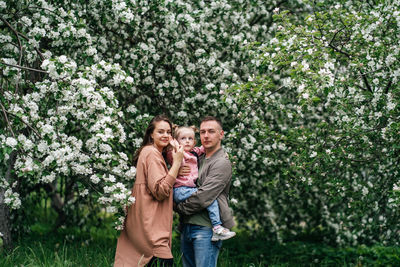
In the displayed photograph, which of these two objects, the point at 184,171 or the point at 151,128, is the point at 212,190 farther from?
the point at 151,128

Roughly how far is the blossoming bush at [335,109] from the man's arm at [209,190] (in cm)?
113

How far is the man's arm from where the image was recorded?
152 inches

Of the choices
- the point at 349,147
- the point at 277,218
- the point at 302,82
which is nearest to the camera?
the point at 302,82

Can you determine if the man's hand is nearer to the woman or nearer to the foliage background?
the woman

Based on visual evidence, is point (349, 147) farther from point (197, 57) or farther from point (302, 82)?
point (197, 57)

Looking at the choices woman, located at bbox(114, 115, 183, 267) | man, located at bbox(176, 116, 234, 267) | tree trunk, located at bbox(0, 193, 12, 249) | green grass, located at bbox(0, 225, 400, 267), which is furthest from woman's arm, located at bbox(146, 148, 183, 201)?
tree trunk, located at bbox(0, 193, 12, 249)

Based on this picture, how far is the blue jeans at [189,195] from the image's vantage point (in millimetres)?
3854

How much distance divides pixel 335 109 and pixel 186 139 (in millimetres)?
2243

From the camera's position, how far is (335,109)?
5.41 metres

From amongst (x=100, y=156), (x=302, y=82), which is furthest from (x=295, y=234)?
(x=100, y=156)

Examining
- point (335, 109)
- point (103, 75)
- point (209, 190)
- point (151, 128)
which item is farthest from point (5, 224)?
point (335, 109)

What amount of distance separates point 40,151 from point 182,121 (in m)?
2.38

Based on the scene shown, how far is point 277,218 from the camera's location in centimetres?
848

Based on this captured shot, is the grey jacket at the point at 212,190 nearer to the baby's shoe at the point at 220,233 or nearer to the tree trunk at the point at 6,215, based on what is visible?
the baby's shoe at the point at 220,233
